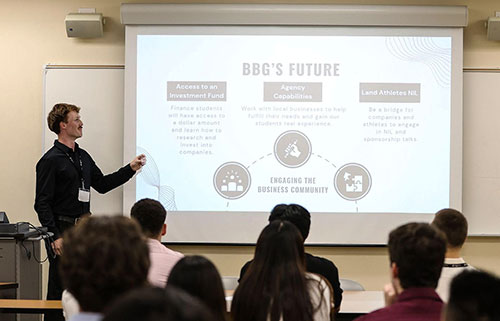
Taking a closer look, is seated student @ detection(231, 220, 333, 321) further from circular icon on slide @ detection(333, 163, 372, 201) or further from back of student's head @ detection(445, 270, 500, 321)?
circular icon on slide @ detection(333, 163, 372, 201)

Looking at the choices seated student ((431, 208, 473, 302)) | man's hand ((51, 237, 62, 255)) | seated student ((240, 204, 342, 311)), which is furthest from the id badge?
seated student ((431, 208, 473, 302))

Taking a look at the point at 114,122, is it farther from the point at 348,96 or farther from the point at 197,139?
the point at 348,96

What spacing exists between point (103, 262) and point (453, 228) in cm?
235

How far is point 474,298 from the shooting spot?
131cm

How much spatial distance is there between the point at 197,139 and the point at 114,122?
0.69 meters

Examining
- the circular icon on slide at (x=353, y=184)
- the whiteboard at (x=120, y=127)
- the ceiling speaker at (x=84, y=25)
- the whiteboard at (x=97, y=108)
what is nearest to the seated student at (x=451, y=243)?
the circular icon on slide at (x=353, y=184)

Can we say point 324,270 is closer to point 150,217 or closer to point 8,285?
point 150,217

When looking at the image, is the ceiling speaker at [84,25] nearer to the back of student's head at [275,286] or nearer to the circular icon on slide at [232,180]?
the circular icon on slide at [232,180]

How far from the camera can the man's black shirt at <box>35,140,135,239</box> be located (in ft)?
15.6

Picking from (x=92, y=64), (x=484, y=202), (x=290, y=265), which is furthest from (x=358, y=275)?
(x=290, y=265)

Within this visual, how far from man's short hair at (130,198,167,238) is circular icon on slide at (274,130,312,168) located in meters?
2.28

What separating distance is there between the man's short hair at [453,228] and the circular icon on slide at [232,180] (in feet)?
7.69

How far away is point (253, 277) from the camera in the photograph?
8.21 ft

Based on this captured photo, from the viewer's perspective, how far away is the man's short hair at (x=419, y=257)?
2131 mm
